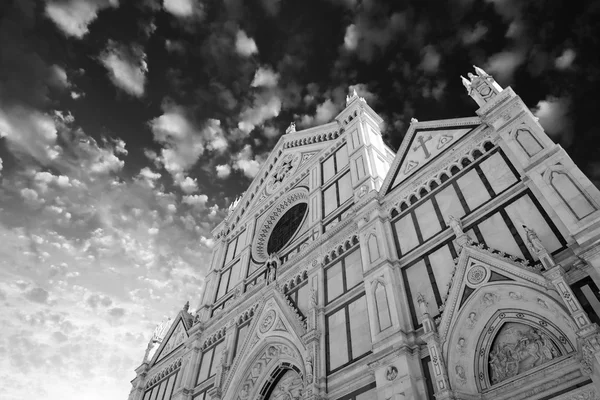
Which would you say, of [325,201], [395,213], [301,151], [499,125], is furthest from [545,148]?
[301,151]

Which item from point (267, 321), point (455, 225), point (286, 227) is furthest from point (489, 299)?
point (286, 227)

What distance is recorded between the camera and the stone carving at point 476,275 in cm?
1188

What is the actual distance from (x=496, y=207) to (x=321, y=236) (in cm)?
815

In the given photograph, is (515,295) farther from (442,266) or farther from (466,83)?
(466,83)

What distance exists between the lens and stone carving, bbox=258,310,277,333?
18.6 metres

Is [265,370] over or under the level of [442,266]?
under

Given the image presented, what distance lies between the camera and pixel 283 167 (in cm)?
2902

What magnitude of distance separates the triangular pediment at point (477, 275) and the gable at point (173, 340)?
18017 millimetres

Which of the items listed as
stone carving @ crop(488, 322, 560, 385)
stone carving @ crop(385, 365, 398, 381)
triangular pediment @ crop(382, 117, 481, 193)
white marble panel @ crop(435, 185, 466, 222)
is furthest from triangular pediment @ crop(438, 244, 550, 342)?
triangular pediment @ crop(382, 117, 481, 193)

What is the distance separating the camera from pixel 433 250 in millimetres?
14133

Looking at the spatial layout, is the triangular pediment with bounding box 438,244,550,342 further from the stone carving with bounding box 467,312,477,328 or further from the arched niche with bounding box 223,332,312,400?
the arched niche with bounding box 223,332,312,400

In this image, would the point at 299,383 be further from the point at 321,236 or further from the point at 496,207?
the point at 496,207

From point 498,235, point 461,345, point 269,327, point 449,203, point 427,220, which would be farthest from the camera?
point 269,327

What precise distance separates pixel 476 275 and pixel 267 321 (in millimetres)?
9989
